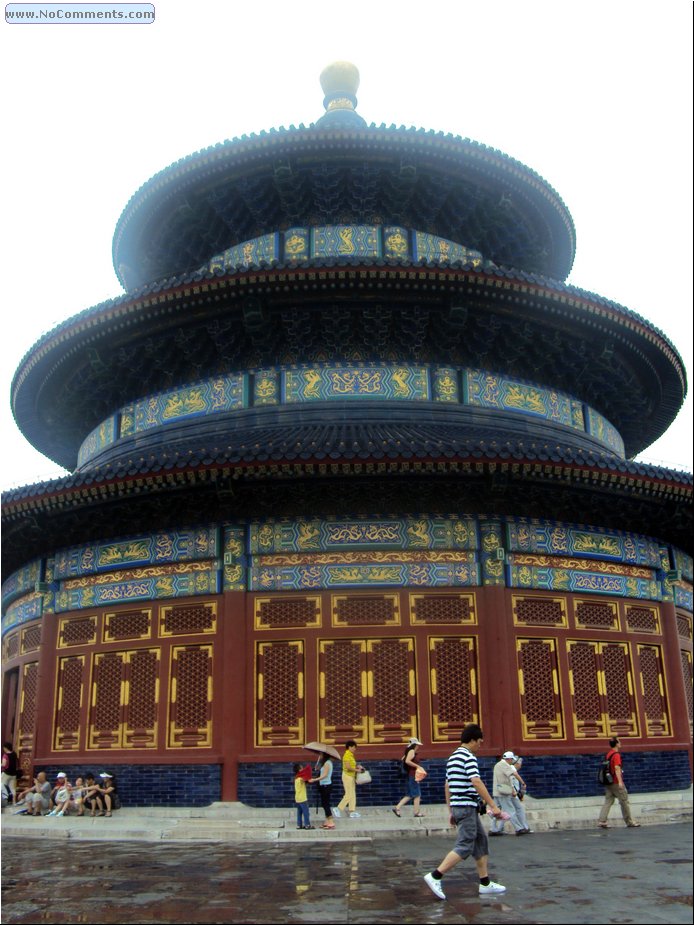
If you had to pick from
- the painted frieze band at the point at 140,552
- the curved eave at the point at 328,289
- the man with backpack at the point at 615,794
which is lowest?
the man with backpack at the point at 615,794

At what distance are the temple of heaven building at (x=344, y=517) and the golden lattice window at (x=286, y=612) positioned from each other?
5cm

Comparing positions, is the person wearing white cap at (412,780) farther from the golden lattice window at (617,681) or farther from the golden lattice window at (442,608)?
the golden lattice window at (617,681)

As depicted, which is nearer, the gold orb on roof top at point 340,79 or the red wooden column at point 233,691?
the red wooden column at point 233,691

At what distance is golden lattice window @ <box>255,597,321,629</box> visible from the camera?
50.9 ft

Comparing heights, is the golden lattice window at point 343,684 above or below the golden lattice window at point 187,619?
below

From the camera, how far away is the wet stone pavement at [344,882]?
25.1 feet

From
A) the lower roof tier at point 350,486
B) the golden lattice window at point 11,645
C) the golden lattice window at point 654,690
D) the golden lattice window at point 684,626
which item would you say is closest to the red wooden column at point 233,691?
the lower roof tier at point 350,486

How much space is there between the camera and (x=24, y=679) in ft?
60.9

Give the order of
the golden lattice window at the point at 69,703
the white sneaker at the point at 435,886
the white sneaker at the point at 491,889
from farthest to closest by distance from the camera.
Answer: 1. the golden lattice window at the point at 69,703
2. the white sneaker at the point at 491,889
3. the white sneaker at the point at 435,886

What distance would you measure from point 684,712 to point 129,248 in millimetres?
17622

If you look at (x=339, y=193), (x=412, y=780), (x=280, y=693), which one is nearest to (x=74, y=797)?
(x=280, y=693)

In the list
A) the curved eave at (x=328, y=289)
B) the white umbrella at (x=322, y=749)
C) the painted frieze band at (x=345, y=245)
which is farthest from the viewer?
the painted frieze band at (x=345, y=245)

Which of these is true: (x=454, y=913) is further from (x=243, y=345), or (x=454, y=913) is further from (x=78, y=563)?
(x=243, y=345)

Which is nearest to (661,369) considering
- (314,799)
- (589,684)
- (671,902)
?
(589,684)
